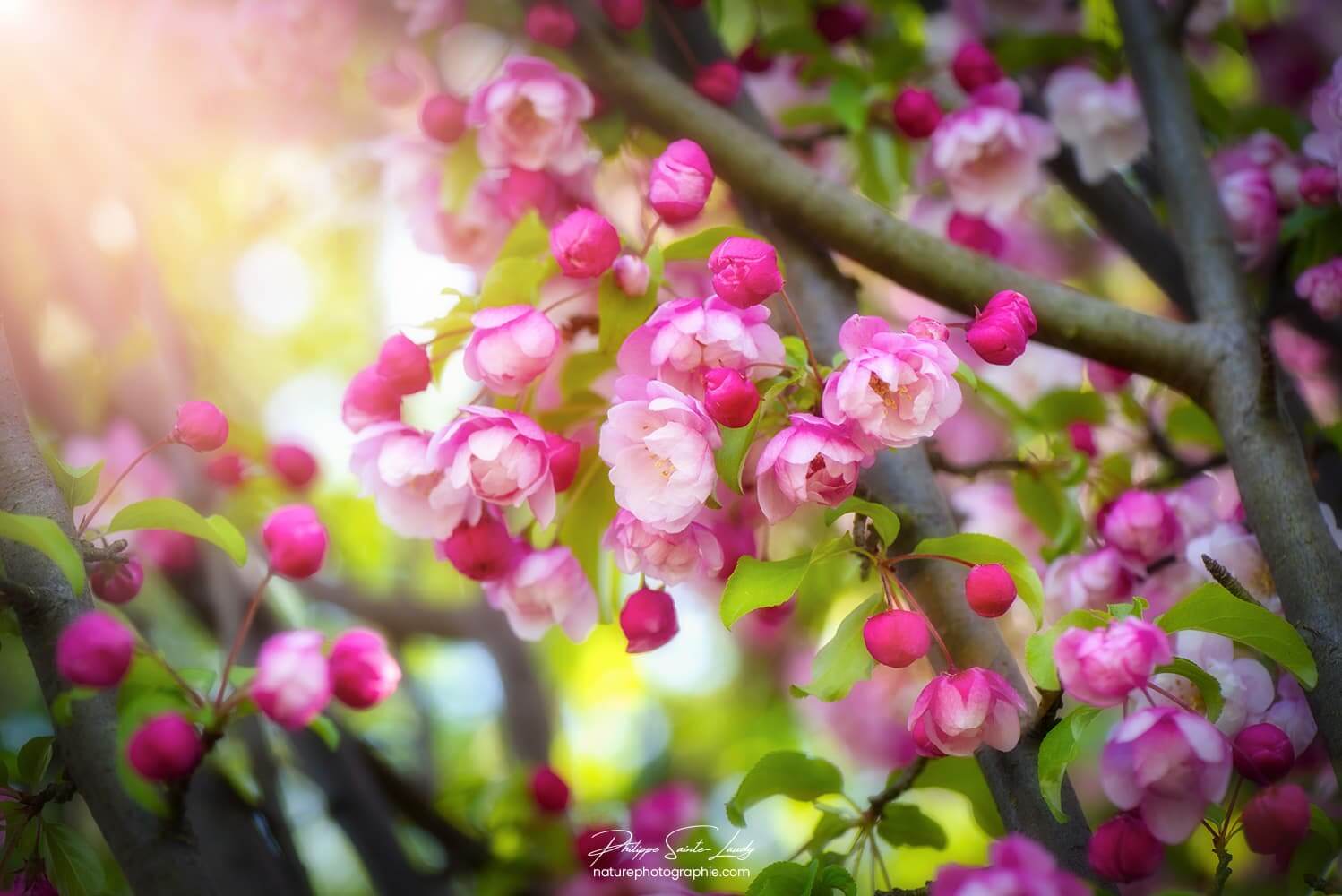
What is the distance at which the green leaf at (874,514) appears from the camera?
927mm

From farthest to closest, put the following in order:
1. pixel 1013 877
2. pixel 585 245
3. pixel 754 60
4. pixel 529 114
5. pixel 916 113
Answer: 1. pixel 754 60
2. pixel 916 113
3. pixel 529 114
4. pixel 585 245
5. pixel 1013 877

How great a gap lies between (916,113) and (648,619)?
79cm

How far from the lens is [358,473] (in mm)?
1025

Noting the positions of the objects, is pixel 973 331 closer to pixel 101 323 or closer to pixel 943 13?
pixel 943 13

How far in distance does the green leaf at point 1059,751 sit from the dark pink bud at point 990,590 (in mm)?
109

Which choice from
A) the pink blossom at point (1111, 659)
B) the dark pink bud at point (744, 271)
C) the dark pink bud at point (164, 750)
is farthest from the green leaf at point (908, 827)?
the dark pink bud at point (164, 750)

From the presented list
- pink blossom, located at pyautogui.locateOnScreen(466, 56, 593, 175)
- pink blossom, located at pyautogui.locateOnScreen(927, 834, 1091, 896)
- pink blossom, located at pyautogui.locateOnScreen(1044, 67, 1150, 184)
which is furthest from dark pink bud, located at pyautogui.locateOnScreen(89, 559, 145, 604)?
pink blossom, located at pyautogui.locateOnScreen(1044, 67, 1150, 184)

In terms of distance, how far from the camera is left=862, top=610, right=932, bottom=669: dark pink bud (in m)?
0.86

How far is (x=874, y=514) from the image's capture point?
3.06 ft

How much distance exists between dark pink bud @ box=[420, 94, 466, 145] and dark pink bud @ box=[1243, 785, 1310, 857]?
3.73 ft

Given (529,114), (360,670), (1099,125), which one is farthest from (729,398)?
(1099,125)

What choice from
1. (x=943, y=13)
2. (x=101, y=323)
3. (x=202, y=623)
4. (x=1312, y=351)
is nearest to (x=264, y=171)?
(x=101, y=323)

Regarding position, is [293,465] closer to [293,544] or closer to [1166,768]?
[293,544]

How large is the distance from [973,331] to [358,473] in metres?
0.60
